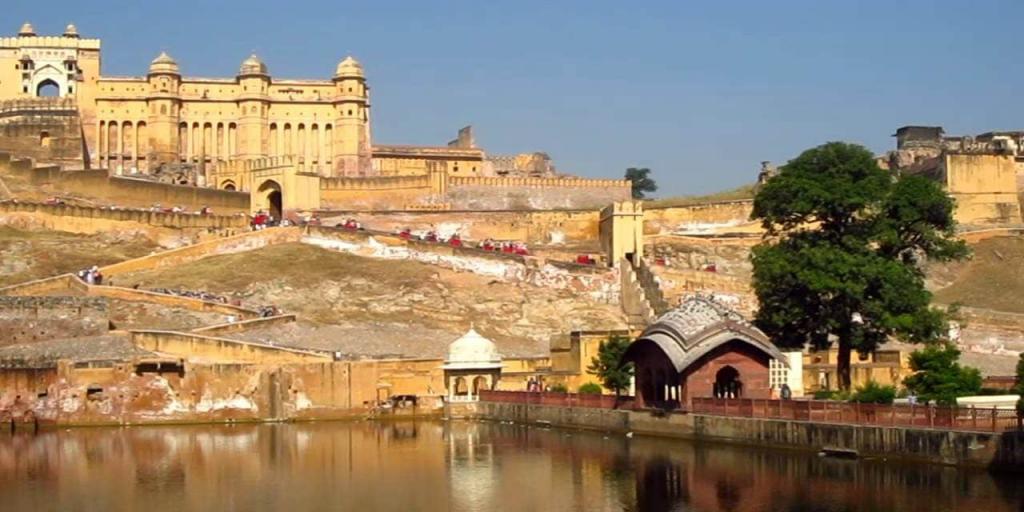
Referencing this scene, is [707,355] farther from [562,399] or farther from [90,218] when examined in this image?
[90,218]

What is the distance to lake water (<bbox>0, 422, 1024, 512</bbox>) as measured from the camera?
21.7 m

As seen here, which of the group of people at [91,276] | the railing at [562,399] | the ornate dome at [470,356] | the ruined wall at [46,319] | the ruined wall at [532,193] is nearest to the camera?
the railing at [562,399]

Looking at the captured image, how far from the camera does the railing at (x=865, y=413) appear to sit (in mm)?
22891

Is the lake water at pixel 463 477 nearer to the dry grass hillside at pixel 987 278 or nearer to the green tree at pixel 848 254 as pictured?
the green tree at pixel 848 254

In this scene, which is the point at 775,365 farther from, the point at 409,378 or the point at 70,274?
the point at 70,274

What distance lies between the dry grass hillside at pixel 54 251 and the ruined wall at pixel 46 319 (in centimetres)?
826

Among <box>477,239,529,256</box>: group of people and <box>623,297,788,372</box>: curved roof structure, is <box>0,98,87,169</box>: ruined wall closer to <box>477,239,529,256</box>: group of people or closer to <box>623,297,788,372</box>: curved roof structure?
<box>477,239,529,256</box>: group of people

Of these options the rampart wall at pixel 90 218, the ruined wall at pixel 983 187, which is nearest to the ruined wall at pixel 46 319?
the rampart wall at pixel 90 218

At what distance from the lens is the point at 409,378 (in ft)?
125

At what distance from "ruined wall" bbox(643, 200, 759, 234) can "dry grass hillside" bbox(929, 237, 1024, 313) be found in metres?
9.17

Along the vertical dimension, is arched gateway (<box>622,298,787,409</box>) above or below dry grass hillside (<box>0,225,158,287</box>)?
below

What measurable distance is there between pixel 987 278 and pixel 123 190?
3300cm

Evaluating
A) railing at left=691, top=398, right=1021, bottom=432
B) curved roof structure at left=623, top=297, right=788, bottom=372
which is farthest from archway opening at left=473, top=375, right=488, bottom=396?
railing at left=691, top=398, right=1021, bottom=432

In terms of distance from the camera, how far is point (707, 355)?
2938 cm
